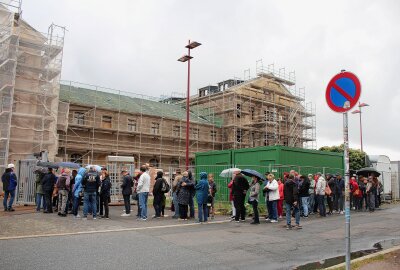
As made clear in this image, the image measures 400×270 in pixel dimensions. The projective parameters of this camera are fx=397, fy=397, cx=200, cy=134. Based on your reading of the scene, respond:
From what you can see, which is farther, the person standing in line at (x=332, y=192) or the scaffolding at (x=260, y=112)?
the scaffolding at (x=260, y=112)

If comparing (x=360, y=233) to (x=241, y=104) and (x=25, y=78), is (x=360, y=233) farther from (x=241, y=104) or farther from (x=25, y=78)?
(x=241, y=104)

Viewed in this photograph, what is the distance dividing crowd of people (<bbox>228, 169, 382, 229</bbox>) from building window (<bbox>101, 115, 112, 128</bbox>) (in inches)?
944

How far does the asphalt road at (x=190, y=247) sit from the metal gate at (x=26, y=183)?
8011mm

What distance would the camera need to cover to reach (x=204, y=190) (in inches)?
528

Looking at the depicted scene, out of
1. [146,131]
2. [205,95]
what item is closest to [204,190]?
[146,131]

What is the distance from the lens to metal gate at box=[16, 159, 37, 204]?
56.5ft

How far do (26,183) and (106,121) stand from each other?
2123cm

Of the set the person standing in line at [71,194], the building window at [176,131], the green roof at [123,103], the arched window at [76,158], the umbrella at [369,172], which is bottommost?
the person standing in line at [71,194]

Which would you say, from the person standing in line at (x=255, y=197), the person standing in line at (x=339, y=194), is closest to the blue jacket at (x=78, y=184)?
the person standing in line at (x=255, y=197)

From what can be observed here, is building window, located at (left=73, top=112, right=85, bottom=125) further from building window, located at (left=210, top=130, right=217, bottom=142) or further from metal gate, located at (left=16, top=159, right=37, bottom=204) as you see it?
metal gate, located at (left=16, top=159, right=37, bottom=204)

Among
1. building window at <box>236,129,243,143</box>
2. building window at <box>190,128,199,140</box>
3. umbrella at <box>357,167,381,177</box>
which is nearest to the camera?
umbrella at <box>357,167,381,177</box>

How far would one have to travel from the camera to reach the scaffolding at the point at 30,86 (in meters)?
27.4

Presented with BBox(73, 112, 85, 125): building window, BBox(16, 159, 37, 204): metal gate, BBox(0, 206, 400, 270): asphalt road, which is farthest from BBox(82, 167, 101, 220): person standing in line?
BBox(73, 112, 85, 125): building window

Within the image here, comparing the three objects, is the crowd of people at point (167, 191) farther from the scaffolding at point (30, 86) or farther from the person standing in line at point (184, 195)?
the scaffolding at point (30, 86)
